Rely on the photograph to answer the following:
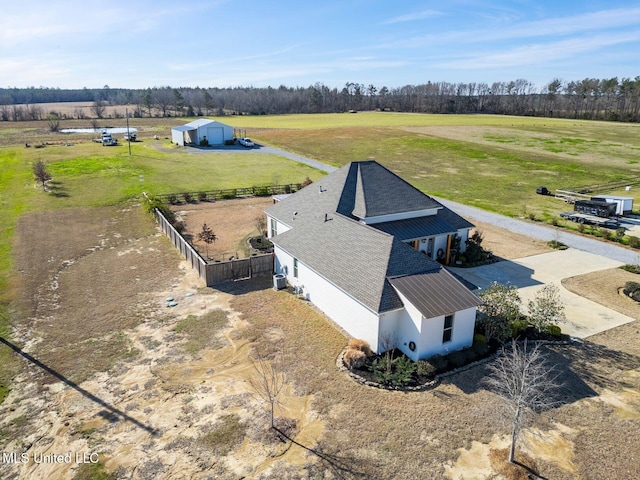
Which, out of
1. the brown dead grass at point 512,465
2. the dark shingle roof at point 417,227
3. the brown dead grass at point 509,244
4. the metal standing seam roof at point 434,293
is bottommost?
the brown dead grass at point 512,465

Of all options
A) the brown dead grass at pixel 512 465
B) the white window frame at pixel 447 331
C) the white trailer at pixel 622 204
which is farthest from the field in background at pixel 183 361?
the white trailer at pixel 622 204

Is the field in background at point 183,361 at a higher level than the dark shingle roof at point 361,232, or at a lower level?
lower

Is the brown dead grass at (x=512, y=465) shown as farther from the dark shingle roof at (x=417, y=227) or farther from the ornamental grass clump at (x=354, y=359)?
the dark shingle roof at (x=417, y=227)

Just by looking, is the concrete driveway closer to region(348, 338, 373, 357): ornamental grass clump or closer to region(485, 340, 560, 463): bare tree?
region(485, 340, 560, 463): bare tree

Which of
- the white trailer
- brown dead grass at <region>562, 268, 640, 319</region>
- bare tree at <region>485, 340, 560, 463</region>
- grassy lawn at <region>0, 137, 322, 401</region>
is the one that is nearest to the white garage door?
grassy lawn at <region>0, 137, 322, 401</region>

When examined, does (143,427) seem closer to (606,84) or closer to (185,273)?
(185,273)

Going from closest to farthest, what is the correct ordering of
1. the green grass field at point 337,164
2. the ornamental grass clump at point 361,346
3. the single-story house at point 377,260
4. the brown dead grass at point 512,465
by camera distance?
1. the brown dead grass at point 512,465
2. the ornamental grass clump at point 361,346
3. the single-story house at point 377,260
4. the green grass field at point 337,164

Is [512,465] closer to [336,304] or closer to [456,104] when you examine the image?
[336,304]

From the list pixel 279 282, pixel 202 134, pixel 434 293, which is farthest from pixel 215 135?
pixel 434 293
